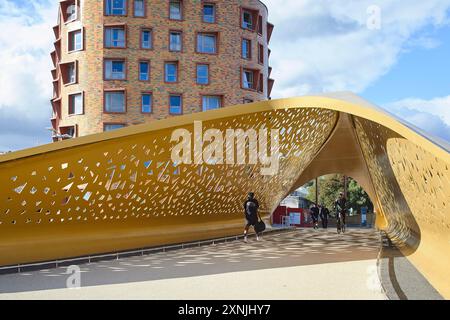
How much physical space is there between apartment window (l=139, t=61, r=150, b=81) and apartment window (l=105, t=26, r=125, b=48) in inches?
75.8

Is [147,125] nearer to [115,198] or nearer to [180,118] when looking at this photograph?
[180,118]

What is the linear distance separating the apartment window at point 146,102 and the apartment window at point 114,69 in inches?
75.9

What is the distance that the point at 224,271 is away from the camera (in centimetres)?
938

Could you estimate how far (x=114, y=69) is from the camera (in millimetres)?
36938

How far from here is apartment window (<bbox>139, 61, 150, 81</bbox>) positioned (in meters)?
37.1

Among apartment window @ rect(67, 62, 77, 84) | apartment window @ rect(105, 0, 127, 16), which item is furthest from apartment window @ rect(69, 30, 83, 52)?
apartment window @ rect(105, 0, 127, 16)

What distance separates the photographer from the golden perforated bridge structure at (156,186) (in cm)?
814

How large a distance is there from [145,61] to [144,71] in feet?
2.30

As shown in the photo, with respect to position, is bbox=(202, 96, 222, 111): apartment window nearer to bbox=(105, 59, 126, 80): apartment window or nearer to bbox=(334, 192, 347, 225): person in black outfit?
bbox=(105, 59, 126, 80): apartment window

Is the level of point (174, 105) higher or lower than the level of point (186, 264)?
higher

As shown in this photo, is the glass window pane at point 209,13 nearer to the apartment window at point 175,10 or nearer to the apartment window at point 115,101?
the apartment window at point 175,10

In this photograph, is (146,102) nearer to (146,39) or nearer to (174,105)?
(174,105)

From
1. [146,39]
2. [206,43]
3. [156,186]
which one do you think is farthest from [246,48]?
[156,186]

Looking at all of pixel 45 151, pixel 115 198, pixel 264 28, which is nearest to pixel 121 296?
pixel 45 151
